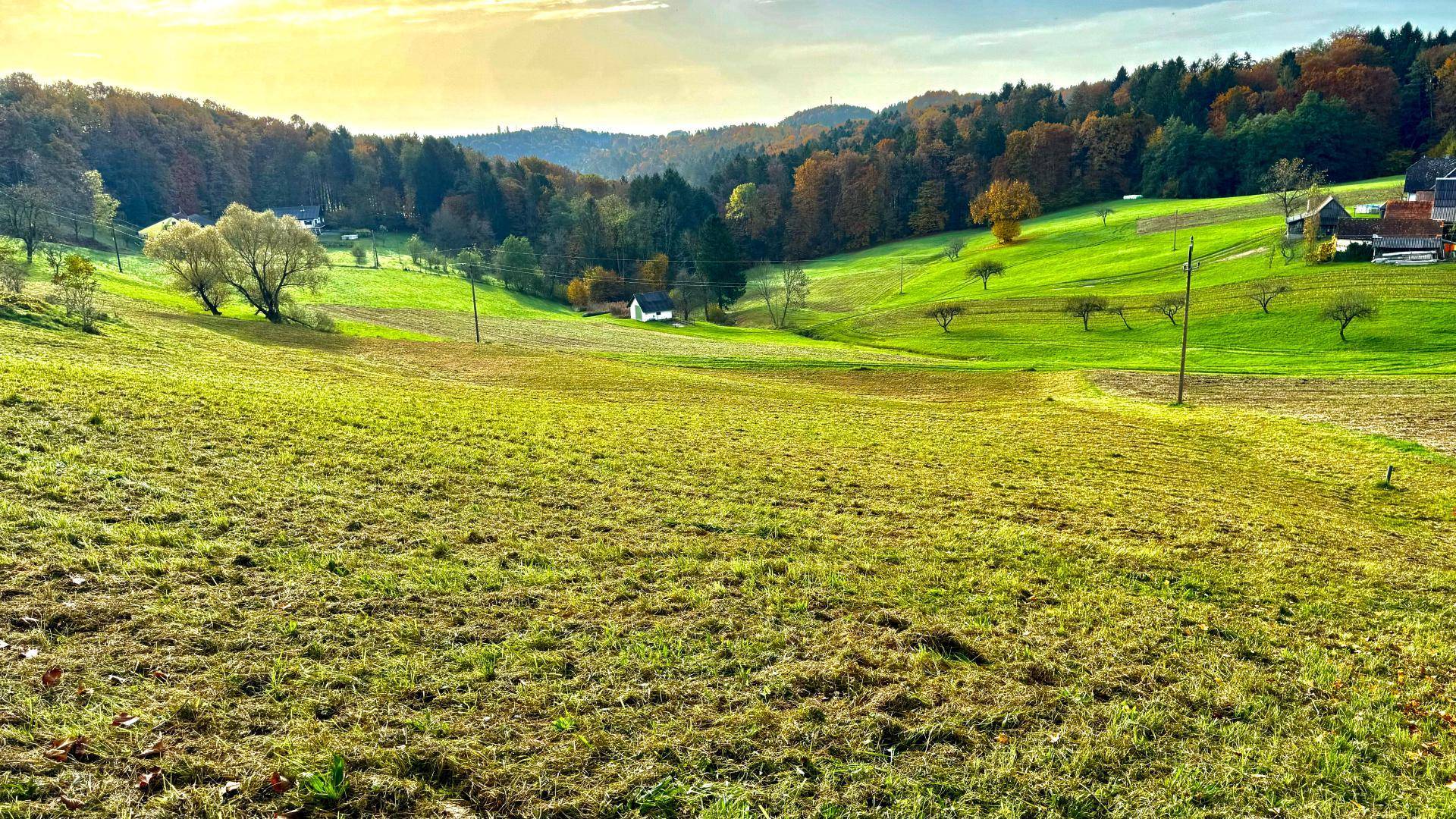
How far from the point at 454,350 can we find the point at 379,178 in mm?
144291

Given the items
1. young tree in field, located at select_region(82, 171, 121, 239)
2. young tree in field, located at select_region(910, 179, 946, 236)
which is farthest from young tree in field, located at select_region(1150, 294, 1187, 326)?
young tree in field, located at select_region(82, 171, 121, 239)

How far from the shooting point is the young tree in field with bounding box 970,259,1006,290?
101 m

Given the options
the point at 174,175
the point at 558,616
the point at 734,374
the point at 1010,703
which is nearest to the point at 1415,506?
the point at 1010,703

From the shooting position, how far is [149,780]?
237 inches

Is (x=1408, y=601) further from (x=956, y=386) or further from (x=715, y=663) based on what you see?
(x=956, y=386)

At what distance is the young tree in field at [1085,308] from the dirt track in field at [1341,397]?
26.9 m

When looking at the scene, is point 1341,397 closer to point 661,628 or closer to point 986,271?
point 661,628

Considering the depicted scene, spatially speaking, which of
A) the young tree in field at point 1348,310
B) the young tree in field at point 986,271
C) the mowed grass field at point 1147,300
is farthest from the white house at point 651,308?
the young tree in field at point 1348,310

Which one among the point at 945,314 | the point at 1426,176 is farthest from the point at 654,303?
the point at 1426,176

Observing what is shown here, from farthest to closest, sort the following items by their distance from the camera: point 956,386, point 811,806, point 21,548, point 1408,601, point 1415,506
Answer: point 956,386
point 1415,506
point 1408,601
point 21,548
point 811,806

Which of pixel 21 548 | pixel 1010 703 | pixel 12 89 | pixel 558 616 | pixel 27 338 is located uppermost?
pixel 12 89

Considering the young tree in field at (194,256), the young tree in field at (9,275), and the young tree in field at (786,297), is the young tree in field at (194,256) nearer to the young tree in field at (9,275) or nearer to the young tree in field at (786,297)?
the young tree in field at (9,275)

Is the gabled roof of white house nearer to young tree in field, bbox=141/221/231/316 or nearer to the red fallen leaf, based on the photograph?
young tree in field, bbox=141/221/231/316

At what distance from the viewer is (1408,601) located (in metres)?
12.9
